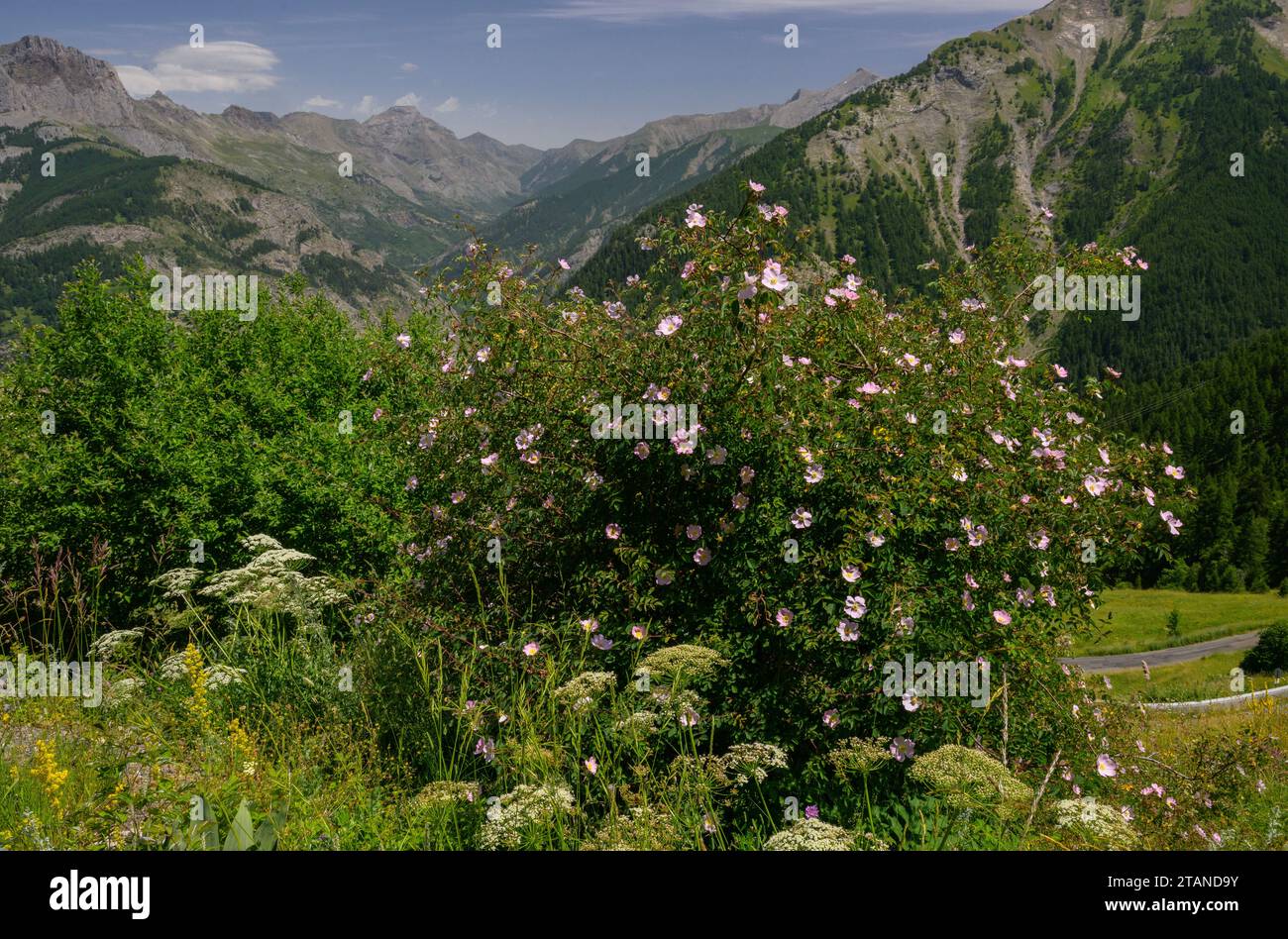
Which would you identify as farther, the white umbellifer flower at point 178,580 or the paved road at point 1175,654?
the paved road at point 1175,654

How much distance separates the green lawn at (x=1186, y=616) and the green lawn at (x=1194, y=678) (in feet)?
23.4

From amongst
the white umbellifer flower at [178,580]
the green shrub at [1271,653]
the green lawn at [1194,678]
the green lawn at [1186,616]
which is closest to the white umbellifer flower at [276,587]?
the white umbellifer flower at [178,580]

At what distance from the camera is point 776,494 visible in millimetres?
4879

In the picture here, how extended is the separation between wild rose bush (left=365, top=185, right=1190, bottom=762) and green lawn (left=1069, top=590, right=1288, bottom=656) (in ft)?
251

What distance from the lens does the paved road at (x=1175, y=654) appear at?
2837 inches

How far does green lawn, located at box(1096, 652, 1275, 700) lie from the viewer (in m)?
38.0

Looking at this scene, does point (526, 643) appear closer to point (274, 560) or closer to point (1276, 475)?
point (274, 560)

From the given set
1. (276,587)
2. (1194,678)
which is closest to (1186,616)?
(1194,678)

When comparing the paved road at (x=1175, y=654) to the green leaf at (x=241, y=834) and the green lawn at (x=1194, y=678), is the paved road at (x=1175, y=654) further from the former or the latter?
the green leaf at (x=241, y=834)

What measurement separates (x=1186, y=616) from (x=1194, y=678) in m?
37.8

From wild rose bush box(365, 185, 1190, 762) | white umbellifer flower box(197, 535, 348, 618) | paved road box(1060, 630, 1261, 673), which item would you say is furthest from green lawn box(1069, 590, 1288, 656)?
white umbellifer flower box(197, 535, 348, 618)

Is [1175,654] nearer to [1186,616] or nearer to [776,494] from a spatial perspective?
[1186,616]
